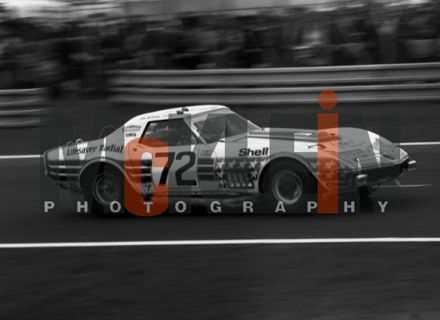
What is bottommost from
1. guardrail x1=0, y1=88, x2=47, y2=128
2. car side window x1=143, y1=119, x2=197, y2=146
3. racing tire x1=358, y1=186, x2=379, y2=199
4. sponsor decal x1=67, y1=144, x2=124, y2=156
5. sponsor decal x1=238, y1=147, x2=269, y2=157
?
racing tire x1=358, y1=186, x2=379, y2=199

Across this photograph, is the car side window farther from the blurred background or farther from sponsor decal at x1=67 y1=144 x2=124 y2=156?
the blurred background

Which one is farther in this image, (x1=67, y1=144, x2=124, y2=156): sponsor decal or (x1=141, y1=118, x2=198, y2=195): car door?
(x1=67, y1=144, x2=124, y2=156): sponsor decal

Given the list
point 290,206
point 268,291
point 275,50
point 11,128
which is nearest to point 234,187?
point 290,206

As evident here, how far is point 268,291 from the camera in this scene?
620 centimetres

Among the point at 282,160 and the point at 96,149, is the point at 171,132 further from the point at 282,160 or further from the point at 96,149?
the point at 282,160

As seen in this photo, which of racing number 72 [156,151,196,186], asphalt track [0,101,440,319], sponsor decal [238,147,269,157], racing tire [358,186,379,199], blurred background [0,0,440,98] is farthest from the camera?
blurred background [0,0,440,98]

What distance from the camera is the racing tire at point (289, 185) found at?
8172 millimetres

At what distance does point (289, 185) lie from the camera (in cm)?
829

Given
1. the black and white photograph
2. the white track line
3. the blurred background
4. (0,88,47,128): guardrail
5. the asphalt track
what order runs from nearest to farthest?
the asphalt track → the black and white photograph → the white track line → the blurred background → (0,88,47,128): guardrail

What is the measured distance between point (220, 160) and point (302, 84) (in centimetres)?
561

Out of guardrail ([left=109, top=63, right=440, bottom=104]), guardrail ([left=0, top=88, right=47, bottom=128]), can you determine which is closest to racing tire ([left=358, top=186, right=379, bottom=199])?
guardrail ([left=109, top=63, right=440, bottom=104])

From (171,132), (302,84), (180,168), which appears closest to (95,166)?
(171,132)

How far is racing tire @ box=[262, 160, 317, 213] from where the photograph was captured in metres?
8.17

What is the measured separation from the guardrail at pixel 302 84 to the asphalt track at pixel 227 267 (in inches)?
137
